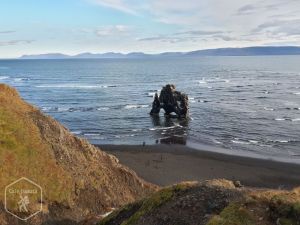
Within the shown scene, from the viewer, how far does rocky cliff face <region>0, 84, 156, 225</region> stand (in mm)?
25073

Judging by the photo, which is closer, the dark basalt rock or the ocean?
the ocean

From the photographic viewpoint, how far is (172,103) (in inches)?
3541

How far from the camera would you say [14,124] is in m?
27.3

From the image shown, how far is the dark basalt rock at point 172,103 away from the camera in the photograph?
87.7 meters

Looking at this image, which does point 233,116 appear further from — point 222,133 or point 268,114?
point 222,133

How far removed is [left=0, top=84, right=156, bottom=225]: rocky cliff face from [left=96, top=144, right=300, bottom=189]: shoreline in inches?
577

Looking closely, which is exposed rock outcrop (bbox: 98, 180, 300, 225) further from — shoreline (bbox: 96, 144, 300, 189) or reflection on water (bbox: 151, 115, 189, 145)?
Answer: reflection on water (bbox: 151, 115, 189, 145)

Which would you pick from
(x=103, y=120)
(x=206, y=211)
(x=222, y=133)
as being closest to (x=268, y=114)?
(x=222, y=133)

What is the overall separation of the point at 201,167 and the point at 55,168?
27.6 metres

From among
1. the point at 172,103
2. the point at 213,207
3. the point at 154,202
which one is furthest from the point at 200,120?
the point at 213,207

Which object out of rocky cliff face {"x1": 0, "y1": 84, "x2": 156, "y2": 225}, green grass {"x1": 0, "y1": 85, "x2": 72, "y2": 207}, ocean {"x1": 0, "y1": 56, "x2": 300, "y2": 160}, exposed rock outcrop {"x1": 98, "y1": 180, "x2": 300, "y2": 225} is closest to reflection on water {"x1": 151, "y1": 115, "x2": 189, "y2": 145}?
ocean {"x1": 0, "y1": 56, "x2": 300, "y2": 160}

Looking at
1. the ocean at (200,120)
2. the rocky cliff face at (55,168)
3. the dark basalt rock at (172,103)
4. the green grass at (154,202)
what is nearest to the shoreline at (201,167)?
the ocean at (200,120)

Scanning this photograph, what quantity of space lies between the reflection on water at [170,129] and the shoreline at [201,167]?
6.56 m

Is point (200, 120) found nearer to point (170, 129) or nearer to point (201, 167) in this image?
point (170, 129)
